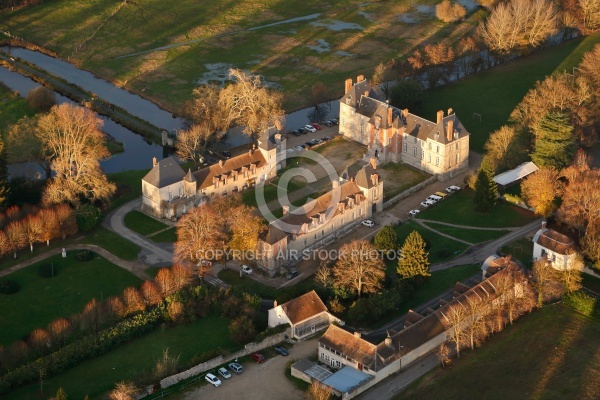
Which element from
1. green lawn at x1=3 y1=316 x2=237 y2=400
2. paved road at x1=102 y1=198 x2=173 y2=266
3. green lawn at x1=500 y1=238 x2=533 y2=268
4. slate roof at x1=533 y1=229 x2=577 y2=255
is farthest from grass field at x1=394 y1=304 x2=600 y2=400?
paved road at x1=102 y1=198 x2=173 y2=266

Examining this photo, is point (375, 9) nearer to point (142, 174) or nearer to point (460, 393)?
point (142, 174)

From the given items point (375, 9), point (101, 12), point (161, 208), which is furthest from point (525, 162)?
point (101, 12)

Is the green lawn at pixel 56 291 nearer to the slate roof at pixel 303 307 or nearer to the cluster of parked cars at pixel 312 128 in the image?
the slate roof at pixel 303 307

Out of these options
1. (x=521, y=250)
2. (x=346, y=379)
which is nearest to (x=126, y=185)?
(x=346, y=379)

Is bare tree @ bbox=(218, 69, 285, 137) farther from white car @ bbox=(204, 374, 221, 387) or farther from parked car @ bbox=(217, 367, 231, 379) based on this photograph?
white car @ bbox=(204, 374, 221, 387)

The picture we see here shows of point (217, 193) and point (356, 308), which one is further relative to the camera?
point (217, 193)

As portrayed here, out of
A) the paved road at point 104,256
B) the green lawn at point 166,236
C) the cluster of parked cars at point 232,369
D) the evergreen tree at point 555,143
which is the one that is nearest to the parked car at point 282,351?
the cluster of parked cars at point 232,369
